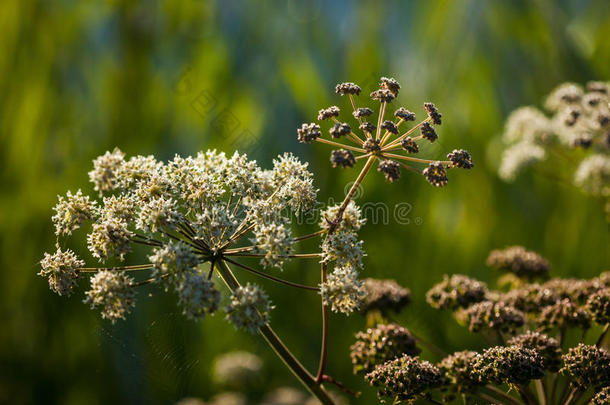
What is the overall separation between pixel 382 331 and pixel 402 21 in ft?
10.5

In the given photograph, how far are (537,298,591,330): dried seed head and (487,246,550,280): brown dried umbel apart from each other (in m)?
0.37

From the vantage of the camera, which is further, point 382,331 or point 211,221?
point 382,331

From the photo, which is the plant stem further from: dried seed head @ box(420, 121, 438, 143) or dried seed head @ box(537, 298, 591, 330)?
dried seed head @ box(537, 298, 591, 330)

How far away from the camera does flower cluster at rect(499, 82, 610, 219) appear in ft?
7.67

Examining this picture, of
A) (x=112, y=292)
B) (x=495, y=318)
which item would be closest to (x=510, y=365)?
(x=495, y=318)

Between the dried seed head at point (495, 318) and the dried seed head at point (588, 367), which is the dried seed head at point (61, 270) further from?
the dried seed head at point (588, 367)

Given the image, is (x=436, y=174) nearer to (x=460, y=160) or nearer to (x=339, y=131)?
(x=460, y=160)

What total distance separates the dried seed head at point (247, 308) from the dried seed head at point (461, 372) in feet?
2.04

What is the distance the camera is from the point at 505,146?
3936mm

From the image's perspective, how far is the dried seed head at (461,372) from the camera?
144 cm

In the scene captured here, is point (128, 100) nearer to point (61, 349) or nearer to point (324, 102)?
point (324, 102)

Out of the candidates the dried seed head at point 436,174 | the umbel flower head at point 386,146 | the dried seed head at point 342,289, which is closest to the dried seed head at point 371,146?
the umbel flower head at point 386,146

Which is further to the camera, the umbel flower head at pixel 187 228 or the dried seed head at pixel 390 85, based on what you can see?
the dried seed head at pixel 390 85

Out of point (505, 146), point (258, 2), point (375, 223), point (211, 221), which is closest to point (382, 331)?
point (211, 221)
